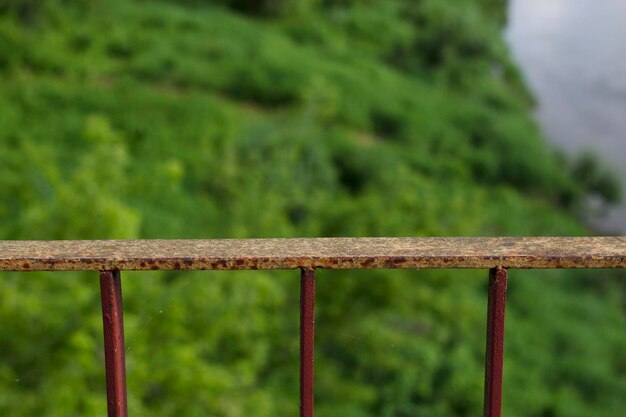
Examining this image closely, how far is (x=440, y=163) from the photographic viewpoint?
50.6ft

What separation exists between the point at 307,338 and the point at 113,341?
0.77ft

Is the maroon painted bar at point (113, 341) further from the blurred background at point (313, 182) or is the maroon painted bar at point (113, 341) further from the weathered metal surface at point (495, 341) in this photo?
the blurred background at point (313, 182)

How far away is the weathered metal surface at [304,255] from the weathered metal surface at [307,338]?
2 cm

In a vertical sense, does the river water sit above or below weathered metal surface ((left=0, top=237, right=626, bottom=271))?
above

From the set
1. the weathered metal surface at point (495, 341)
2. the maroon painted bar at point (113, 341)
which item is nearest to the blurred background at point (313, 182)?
the maroon painted bar at point (113, 341)

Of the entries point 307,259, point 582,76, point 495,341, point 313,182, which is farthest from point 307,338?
point 582,76

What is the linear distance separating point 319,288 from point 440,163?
8.76 metres

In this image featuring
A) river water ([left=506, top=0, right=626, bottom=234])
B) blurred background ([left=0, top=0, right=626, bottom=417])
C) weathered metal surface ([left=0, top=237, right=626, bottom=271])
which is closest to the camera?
weathered metal surface ([left=0, top=237, right=626, bottom=271])

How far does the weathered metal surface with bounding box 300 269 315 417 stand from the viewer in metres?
1.10

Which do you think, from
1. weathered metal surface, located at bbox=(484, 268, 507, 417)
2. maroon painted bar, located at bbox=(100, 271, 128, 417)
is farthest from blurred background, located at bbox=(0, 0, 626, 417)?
weathered metal surface, located at bbox=(484, 268, 507, 417)

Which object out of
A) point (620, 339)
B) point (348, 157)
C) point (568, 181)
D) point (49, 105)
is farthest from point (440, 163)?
point (49, 105)

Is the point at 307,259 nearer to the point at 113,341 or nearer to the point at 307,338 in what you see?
the point at 307,338

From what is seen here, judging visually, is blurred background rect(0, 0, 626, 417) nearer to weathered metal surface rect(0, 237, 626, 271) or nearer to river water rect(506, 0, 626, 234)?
river water rect(506, 0, 626, 234)

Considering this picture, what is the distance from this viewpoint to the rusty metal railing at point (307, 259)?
1.08m
